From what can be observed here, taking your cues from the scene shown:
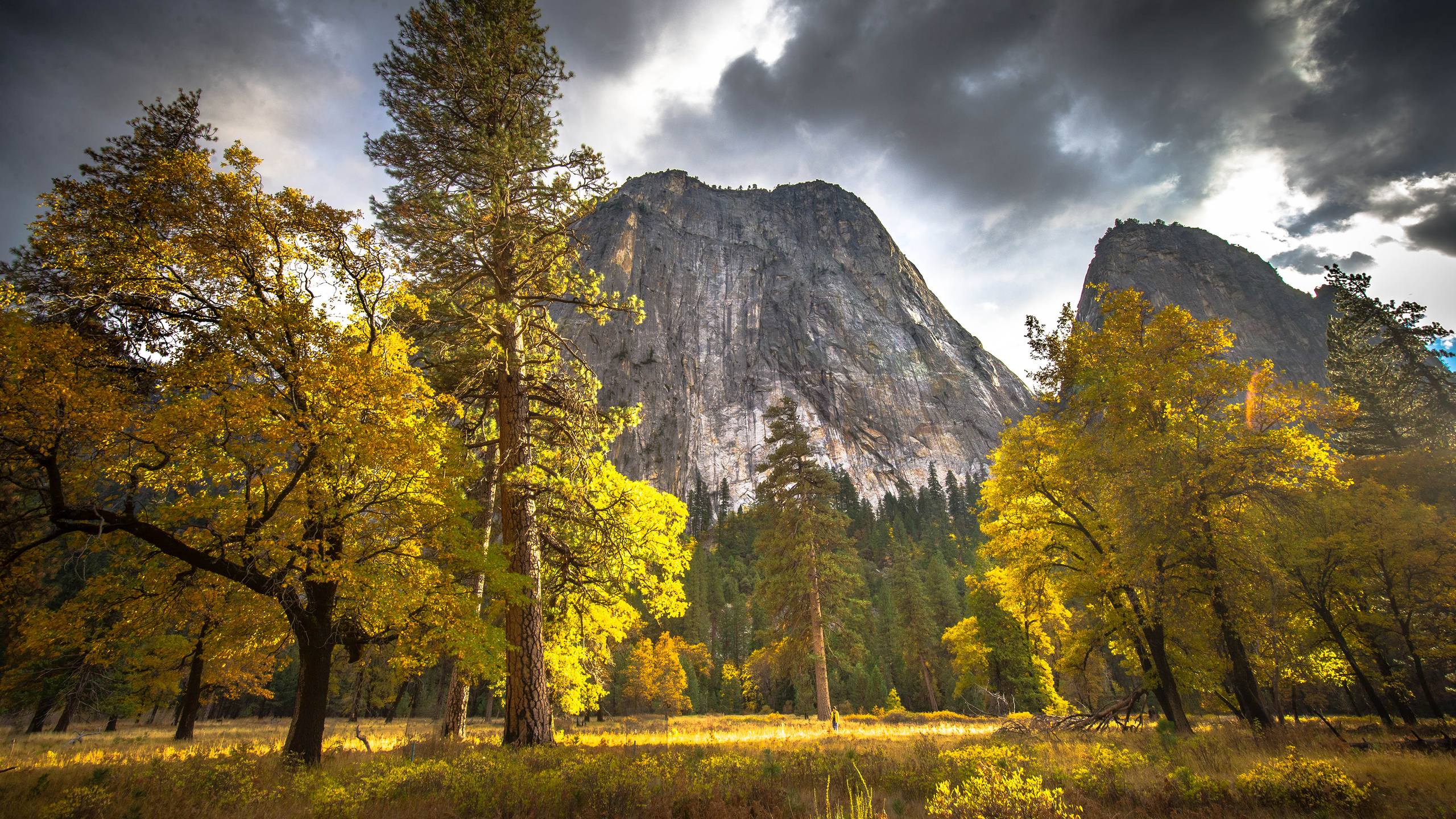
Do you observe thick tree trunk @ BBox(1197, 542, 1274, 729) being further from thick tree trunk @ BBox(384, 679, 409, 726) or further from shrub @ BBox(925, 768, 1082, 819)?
thick tree trunk @ BBox(384, 679, 409, 726)

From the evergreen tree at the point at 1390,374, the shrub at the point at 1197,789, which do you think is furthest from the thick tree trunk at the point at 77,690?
the evergreen tree at the point at 1390,374

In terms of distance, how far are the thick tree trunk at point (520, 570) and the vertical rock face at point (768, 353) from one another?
10489cm

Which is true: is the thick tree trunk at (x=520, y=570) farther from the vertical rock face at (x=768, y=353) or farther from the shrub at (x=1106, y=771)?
the vertical rock face at (x=768, y=353)

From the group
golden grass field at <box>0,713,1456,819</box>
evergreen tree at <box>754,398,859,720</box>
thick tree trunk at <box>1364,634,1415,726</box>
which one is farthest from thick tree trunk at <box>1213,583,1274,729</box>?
evergreen tree at <box>754,398,859,720</box>

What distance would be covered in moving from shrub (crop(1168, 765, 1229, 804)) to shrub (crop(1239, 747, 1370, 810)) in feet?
1.00

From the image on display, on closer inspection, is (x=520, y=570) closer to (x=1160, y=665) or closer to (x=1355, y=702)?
(x=1160, y=665)

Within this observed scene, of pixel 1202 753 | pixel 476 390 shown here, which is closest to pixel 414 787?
pixel 476 390

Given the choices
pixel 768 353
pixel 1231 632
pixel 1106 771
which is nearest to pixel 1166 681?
pixel 1231 632

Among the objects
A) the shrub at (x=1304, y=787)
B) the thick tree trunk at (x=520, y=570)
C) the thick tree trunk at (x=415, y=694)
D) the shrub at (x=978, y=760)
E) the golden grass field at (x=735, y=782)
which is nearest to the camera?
the golden grass field at (x=735, y=782)

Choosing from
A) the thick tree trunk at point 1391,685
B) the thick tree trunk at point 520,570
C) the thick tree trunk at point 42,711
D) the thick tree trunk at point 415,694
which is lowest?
the thick tree trunk at point 415,694

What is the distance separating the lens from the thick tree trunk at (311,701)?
8.95 m

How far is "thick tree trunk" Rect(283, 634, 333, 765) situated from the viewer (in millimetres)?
8953

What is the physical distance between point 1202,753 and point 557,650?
13571 mm

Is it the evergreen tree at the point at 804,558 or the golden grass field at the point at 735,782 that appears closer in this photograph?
the golden grass field at the point at 735,782
